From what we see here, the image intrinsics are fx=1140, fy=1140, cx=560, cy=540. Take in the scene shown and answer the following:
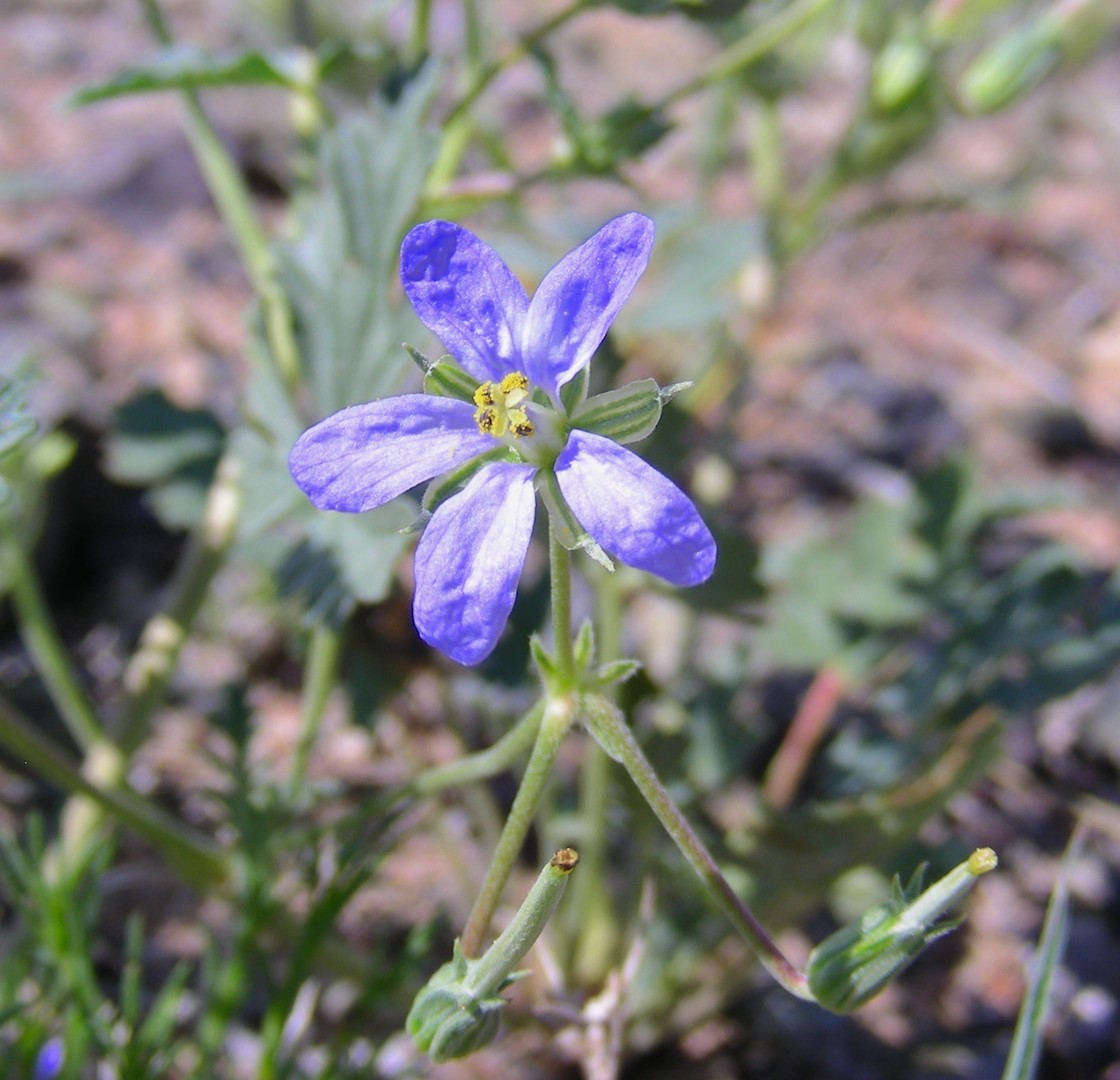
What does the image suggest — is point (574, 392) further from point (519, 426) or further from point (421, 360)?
point (421, 360)

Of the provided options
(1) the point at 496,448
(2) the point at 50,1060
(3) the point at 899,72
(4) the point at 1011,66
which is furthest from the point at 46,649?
(4) the point at 1011,66

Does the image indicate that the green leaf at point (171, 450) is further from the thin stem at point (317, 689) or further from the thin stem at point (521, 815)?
the thin stem at point (521, 815)

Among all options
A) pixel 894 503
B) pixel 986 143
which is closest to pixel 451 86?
pixel 986 143

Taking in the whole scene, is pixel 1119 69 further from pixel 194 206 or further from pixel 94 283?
pixel 94 283

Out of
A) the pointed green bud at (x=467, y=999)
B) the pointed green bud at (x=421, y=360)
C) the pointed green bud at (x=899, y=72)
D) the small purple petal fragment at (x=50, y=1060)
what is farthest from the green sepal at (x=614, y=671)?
the pointed green bud at (x=899, y=72)

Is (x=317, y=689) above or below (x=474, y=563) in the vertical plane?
below

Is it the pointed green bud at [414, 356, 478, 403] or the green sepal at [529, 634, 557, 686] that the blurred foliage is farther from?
the green sepal at [529, 634, 557, 686]
